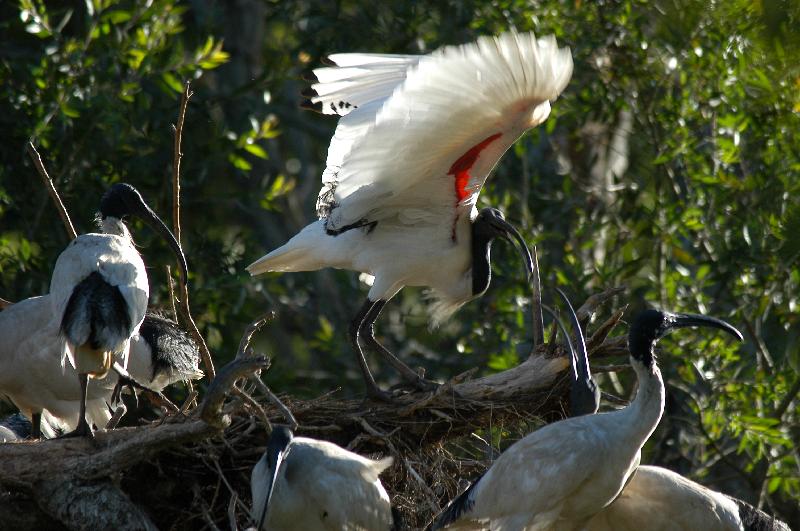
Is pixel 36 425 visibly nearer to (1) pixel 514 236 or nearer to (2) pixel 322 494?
(2) pixel 322 494

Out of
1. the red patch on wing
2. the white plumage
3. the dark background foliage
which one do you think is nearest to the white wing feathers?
the dark background foliage

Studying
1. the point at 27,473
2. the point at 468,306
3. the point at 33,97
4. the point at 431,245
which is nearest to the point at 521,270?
the point at 468,306

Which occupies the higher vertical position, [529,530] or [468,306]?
[529,530]

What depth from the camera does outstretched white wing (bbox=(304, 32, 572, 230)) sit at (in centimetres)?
543

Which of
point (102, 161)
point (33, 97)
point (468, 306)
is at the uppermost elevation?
point (33, 97)

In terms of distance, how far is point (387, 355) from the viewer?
23.7 feet

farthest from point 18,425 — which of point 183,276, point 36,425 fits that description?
point 183,276

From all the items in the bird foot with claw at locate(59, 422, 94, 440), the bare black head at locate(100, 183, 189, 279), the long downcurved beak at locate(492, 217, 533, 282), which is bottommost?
the bird foot with claw at locate(59, 422, 94, 440)

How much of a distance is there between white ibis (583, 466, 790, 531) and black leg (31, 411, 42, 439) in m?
3.32

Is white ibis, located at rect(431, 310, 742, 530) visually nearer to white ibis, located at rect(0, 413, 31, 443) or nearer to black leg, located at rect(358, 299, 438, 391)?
black leg, located at rect(358, 299, 438, 391)

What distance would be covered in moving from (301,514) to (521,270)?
12.1ft

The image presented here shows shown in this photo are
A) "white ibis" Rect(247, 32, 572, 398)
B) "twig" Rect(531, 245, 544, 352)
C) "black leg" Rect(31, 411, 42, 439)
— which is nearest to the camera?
"white ibis" Rect(247, 32, 572, 398)

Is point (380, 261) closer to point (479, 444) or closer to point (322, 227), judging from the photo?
point (322, 227)

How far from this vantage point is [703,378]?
26.4ft
